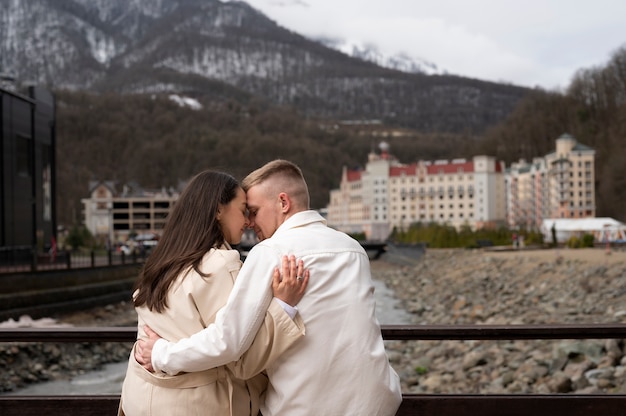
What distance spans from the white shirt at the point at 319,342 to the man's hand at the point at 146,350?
7cm

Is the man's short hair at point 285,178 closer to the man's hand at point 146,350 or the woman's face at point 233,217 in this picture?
the woman's face at point 233,217

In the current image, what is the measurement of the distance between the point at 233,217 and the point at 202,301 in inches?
12.8

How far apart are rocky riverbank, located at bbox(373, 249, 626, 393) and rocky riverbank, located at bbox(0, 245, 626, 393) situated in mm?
25

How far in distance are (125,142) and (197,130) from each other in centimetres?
1701

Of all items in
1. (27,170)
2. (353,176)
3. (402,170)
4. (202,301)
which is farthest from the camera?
(353,176)

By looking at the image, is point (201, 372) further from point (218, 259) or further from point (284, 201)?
point (284, 201)

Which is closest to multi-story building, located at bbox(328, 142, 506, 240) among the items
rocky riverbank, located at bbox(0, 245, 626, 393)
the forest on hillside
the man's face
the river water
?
the forest on hillside

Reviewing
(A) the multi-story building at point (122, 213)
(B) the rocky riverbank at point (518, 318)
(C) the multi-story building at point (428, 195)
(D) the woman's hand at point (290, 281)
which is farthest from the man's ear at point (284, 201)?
(A) the multi-story building at point (122, 213)

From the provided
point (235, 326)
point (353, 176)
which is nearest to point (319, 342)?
point (235, 326)

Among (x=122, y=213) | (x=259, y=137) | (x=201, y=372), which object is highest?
(x=259, y=137)

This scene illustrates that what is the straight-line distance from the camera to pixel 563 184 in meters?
81.2

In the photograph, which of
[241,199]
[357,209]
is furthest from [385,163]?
[241,199]

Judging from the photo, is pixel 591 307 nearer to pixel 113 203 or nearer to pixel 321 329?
pixel 321 329

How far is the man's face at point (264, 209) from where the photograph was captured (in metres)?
2.66
